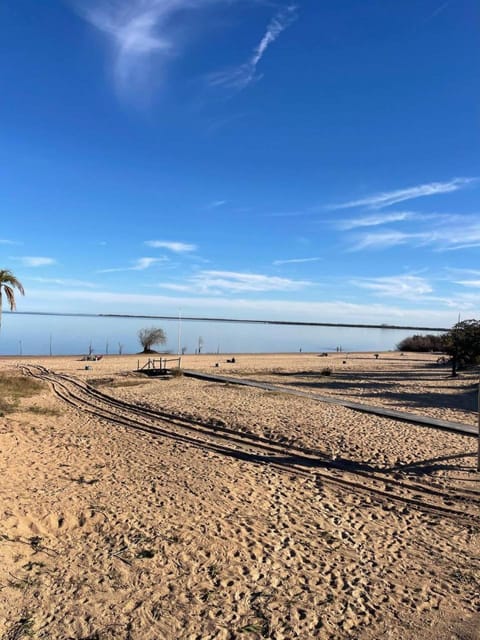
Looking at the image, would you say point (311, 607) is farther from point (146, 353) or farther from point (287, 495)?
point (146, 353)

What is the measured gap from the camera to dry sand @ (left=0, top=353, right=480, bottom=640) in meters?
3.81

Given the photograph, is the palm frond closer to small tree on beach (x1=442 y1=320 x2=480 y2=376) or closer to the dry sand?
the dry sand

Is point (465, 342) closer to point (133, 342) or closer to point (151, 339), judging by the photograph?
point (151, 339)

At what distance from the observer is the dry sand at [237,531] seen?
150 inches

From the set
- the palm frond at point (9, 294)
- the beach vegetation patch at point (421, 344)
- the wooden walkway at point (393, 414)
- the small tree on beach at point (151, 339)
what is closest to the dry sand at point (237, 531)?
the wooden walkway at point (393, 414)

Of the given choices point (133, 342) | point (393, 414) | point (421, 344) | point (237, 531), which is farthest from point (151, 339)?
point (237, 531)

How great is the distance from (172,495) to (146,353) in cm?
3677

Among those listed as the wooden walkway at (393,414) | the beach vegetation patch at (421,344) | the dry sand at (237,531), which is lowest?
the dry sand at (237,531)

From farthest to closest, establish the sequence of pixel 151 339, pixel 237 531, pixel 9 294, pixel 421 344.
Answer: pixel 421 344
pixel 151 339
pixel 9 294
pixel 237 531

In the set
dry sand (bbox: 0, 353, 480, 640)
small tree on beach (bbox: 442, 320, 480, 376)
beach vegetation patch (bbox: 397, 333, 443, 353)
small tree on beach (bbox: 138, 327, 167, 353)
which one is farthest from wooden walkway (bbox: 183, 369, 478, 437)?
beach vegetation patch (bbox: 397, 333, 443, 353)

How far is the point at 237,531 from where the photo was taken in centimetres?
545

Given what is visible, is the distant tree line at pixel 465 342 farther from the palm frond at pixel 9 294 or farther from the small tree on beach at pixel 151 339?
the small tree on beach at pixel 151 339

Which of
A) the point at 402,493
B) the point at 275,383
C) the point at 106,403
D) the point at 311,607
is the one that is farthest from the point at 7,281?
the point at 311,607

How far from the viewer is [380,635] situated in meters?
3.65
